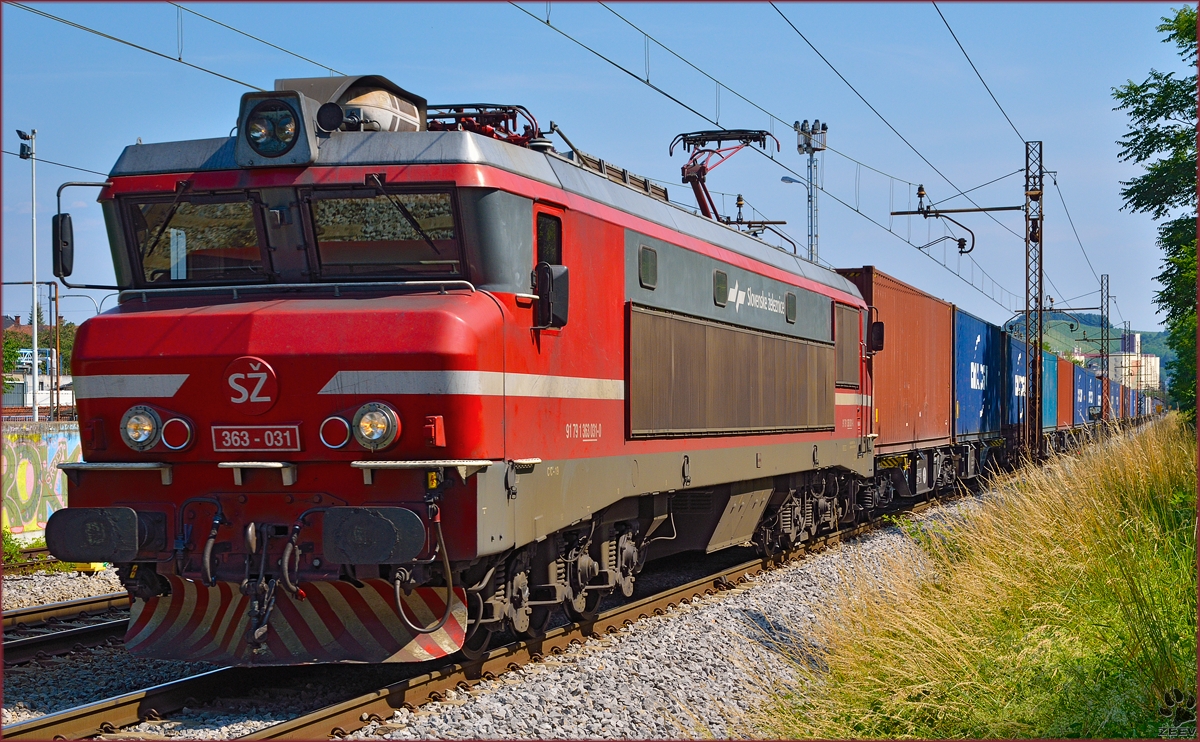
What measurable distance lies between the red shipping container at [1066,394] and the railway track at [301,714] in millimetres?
34384

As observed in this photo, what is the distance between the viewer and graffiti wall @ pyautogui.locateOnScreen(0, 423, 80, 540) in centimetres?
1755

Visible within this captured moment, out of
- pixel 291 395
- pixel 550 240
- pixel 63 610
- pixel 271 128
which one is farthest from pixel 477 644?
pixel 63 610

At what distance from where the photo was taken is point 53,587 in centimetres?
1245

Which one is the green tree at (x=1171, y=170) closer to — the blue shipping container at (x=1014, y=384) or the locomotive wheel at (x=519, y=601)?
the blue shipping container at (x=1014, y=384)

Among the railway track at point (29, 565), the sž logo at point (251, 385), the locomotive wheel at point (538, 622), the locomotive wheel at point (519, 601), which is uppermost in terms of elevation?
the sž logo at point (251, 385)

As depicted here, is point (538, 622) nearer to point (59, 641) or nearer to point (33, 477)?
point (59, 641)

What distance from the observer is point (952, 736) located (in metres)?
6.47

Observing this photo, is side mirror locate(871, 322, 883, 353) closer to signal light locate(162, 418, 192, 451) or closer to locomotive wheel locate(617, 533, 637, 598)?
locomotive wheel locate(617, 533, 637, 598)

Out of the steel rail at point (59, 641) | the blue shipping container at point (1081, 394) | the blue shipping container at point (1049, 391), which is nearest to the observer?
the steel rail at point (59, 641)

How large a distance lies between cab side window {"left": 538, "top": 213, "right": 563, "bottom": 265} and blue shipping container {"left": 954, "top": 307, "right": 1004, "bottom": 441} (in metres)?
17.7

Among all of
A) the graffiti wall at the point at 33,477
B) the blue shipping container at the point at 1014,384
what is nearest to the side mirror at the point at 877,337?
the graffiti wall at the point at 33,477

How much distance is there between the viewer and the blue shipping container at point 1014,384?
101ft

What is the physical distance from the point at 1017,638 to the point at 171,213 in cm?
643

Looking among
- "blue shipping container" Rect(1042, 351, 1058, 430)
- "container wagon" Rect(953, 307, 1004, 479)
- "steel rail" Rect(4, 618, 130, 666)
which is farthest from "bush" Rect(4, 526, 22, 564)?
"blue shipping container" Rect(1042, 351, 1058, 430)
